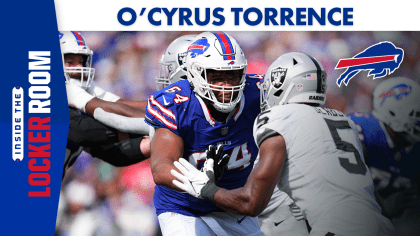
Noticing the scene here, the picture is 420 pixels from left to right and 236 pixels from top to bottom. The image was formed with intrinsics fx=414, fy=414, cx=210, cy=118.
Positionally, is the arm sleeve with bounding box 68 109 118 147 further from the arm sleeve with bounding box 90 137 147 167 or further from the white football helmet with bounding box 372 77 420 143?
the white football helmet with bounding box 372 77 420 143

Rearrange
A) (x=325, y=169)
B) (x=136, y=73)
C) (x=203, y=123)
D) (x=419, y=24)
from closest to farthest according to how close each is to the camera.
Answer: (x=325, y=169)
(x=203, y=123)
(x=419, y=24)
(x=136, y=73)

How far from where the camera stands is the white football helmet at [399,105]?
2818mm

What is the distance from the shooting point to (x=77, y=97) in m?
2.86

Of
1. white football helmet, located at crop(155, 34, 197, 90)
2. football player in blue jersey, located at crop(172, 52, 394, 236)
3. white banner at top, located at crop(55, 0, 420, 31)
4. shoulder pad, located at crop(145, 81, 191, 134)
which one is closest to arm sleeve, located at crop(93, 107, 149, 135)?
white football helmet, located at crop(155, 34, 197, 90)

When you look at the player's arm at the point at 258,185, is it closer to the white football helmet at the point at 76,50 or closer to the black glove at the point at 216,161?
the black glove at the point at 216,161

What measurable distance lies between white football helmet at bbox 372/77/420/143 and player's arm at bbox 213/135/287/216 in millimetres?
1588

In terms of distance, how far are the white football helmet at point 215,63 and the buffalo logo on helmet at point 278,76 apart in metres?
0.24

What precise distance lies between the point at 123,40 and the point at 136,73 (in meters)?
0.26

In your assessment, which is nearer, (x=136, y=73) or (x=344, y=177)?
(x=344, y=177)

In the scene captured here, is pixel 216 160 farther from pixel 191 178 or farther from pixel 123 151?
pixel 123 151

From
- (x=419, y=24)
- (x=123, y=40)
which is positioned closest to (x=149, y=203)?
(x=123, y=40)

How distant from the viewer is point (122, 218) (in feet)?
10.0

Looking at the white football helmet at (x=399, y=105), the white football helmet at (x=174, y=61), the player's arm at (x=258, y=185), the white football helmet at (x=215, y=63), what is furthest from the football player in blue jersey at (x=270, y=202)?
the white football helmet at (x=399, y=105)

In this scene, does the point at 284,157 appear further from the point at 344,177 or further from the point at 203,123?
the point at 203,123
